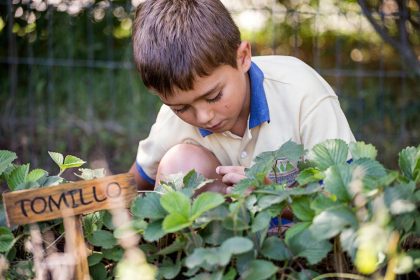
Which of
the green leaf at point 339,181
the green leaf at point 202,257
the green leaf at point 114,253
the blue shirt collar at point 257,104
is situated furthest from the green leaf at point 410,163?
the blue shirt collar at point 257,104

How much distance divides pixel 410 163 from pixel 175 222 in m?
0.41

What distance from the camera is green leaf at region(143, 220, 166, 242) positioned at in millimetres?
1067

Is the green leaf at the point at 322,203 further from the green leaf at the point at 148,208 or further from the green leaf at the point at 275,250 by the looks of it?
the green leaf at the point at 148,208

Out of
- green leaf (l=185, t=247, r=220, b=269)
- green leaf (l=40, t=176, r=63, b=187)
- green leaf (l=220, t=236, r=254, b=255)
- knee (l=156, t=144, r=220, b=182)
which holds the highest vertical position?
green leaf (l=40, t=176, r=63, b=187)

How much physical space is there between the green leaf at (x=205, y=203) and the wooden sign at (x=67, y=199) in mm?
146

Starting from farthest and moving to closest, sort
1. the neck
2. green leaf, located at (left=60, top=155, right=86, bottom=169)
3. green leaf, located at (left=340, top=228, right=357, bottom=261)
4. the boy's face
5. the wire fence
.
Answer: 1. the wire fence
2. the neck
3. the boy's face
4. green leaf, located at (left=60, top=155, right=86, bottom=169)
5. green leaf, located at (left=340, top=228, right=357, bottom=261)

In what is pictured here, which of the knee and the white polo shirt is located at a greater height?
the white polo shirt

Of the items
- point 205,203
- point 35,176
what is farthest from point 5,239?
point 205,203

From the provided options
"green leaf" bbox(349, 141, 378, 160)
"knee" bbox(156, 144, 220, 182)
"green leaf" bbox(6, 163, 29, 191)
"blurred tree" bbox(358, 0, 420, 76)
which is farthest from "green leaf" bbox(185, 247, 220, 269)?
"blurred tree" bbox(358, 0, 420, 76)

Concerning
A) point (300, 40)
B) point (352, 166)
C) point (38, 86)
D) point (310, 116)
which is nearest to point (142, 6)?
point (310, 116)

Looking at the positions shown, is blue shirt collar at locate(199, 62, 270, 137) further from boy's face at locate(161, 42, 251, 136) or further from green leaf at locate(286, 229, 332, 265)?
green leaf at locate(286, 229, 332, 265)

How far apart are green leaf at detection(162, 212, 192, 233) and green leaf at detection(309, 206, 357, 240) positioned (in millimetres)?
195

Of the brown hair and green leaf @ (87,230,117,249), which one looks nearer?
green leaf @ (87,230,117,249)

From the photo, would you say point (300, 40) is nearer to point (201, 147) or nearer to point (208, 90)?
point (201, 147)
